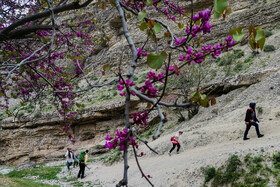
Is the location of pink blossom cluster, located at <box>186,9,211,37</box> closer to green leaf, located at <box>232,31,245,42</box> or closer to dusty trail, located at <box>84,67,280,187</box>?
green leaf, located at <box>232,31,245,42</box>

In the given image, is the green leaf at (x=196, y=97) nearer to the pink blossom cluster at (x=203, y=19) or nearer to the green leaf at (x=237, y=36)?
the green leaf at (x=237, y=36)

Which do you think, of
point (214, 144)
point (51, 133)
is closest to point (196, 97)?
point (214, 144)

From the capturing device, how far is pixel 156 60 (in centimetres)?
97

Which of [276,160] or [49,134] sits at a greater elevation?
[49,134]

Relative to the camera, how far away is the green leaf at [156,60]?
37.7 inches

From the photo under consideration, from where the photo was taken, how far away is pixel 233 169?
5.07 meters

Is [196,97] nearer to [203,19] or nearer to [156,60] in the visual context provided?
[156,60]

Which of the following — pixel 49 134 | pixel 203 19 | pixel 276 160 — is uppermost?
pixel 203 19

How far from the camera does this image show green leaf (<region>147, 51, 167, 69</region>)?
0.96 meters

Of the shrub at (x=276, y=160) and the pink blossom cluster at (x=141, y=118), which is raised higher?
the pink blossom cluster at (x=141, y=118)

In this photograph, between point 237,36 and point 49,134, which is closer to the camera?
point 237,36

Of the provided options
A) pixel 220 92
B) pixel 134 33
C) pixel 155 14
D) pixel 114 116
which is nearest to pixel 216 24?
pixel 155 14

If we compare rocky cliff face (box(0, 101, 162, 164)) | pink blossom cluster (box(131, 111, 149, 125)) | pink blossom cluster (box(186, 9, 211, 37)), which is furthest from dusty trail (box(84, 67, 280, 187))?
rocky cliff face (box(0, 101, 162, 164))

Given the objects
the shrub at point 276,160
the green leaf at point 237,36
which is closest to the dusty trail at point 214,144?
the shrub at point 276,160
